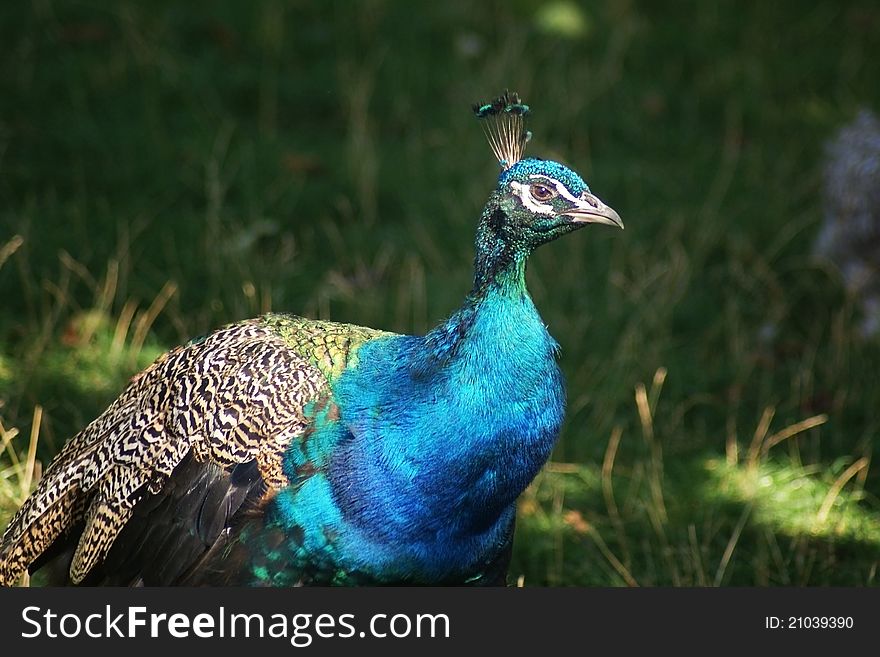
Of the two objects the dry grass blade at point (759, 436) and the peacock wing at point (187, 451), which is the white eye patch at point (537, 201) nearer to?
the peacock wing at point (187, 451)

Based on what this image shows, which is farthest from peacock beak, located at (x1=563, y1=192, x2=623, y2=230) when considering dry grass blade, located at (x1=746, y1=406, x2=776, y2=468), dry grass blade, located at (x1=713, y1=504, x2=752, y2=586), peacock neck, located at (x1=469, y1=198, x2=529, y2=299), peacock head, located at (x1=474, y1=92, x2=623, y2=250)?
dry grass blade, located at (x1=746, y1=406, x2=776, y2=468)

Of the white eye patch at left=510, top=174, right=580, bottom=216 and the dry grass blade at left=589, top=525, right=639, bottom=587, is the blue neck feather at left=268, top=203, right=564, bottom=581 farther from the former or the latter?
the dry grass blade at left=589, top=525, right=639, bottom=587

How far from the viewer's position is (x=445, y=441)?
2551 mm

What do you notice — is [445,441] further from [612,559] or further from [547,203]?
[612,559]

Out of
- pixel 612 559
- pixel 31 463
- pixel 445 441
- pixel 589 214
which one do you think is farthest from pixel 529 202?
pixel 31 463

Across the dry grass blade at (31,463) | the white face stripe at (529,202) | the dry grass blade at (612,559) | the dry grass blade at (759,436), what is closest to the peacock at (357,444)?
the white face stripe at (529,202)

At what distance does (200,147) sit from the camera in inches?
197

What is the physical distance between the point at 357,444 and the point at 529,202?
23.4 inches

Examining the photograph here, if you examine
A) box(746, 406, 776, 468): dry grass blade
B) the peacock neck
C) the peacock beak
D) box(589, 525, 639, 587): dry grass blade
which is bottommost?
box(589, 525, 639, 587): dry grass blade

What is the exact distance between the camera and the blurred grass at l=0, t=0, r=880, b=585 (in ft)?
12.1

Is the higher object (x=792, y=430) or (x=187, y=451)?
(x=187, y=451)

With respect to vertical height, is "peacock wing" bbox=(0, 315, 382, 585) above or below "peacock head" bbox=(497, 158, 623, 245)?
below

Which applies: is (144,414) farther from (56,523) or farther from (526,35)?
(526,35)

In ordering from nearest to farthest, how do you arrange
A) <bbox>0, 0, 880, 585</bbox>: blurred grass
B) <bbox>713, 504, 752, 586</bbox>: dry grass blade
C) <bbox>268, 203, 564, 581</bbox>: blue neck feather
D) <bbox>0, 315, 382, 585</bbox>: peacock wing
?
<bbox>268, 203, 564, 581</bbox>: blue neck feather < <bbox>0, 315, 382, 585</bbox>: peacock wing < <bbox>713, 504, 752, 586</bbox>: dry grass blade < <bbox>0, 0, 880, 585</bbox>: blurred grass
